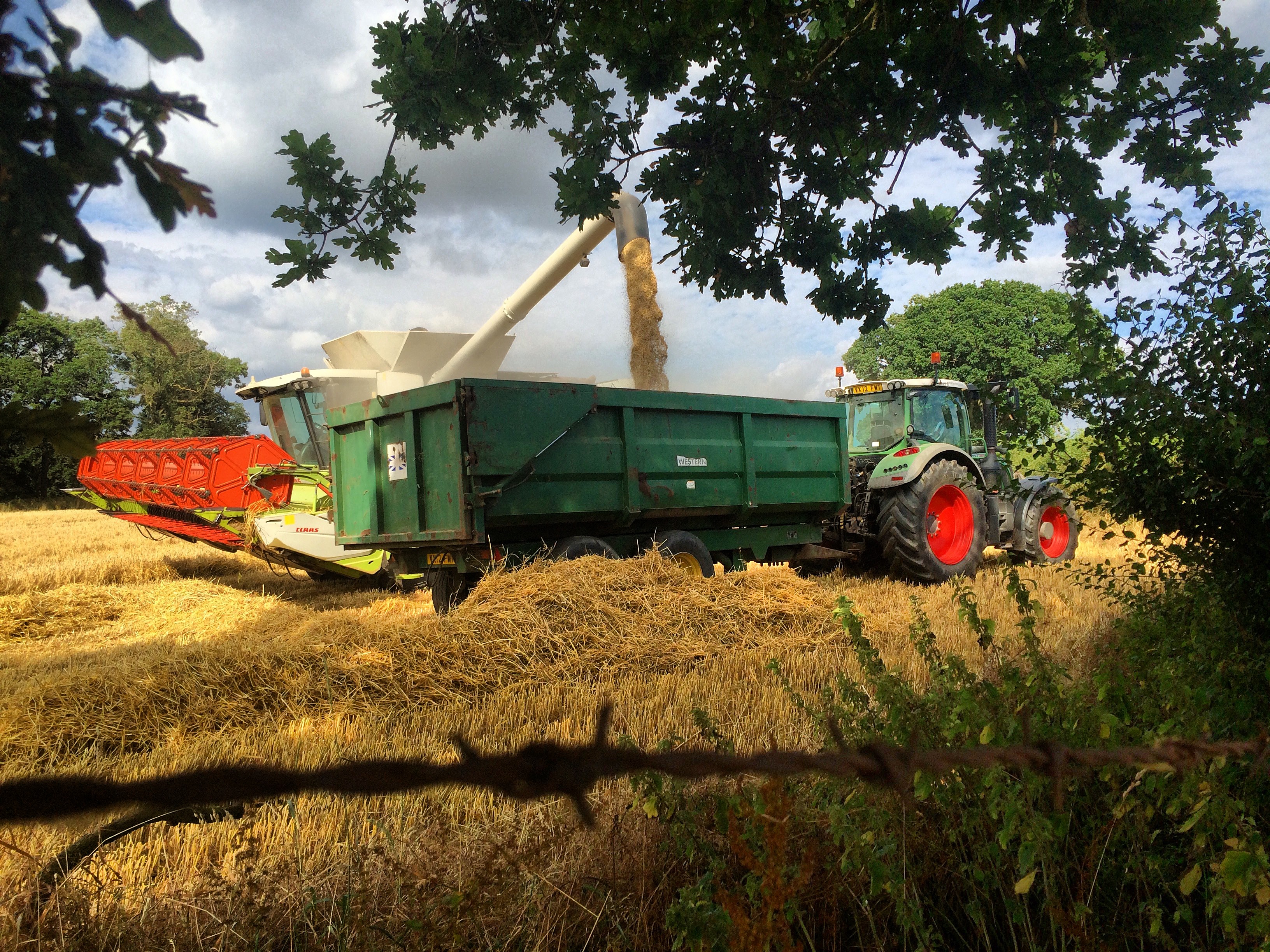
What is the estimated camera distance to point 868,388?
31.0 ft

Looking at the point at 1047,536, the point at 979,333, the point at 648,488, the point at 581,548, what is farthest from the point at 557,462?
the point at 979,333

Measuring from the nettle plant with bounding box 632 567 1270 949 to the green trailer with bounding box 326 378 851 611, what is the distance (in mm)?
3754

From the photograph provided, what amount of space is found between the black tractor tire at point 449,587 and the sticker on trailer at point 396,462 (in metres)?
0.78

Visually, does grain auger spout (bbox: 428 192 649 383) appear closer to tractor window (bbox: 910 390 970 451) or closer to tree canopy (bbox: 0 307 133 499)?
tractor window (bbox: 910 390 970 451)

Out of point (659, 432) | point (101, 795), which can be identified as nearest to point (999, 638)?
point (659, 432)

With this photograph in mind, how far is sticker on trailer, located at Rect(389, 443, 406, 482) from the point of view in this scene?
6.50 metres

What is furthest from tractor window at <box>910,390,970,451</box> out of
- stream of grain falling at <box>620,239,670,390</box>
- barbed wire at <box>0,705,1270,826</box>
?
barbed wire at <box>0,705,1270,826</box>

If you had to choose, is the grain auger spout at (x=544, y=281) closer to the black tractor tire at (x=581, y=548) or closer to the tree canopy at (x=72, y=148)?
the black tractor tire at (x=581, y=548)

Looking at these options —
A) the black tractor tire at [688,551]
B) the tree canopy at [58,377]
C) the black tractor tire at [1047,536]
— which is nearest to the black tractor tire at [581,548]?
the black tractor tire at [688,551]

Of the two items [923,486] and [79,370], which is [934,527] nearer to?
[923,486]

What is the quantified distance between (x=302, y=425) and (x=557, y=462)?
4.68 metres

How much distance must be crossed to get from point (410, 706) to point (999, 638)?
11.2ft

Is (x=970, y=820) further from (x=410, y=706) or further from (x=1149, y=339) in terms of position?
(x=410, y=706)

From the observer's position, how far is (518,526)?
627cm
